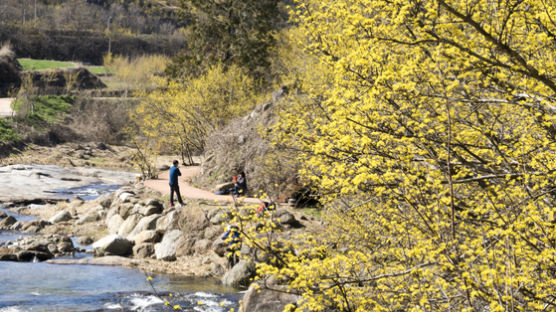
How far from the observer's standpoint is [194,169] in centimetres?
2555

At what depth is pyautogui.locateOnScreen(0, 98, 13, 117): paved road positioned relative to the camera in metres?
35.6

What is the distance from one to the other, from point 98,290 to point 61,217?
842cm

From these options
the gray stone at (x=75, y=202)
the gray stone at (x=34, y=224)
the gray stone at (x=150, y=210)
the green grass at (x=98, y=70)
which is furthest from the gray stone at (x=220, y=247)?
the green grass at (x=98, y=70)

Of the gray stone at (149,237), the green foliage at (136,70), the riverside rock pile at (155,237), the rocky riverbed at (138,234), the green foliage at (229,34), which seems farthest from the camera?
the green foliage at (136,70)

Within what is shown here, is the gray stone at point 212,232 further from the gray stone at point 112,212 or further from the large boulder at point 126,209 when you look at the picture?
the gray stone at point 112,212

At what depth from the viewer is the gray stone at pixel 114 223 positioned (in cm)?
1738

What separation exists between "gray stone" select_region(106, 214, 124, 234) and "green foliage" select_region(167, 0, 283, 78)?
16509 millimetres

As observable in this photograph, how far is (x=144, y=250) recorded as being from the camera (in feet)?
47.7

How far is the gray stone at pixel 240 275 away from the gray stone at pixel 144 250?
360 cm

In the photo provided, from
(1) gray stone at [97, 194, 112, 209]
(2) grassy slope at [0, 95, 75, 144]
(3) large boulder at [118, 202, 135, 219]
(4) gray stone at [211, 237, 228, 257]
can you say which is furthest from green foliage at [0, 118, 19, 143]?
(4) gray stone at [211, 237, 228, 257]

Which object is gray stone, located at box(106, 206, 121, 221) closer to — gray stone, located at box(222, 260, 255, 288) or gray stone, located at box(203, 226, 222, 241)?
gray stone, located at box(203, 226, 222, 241)

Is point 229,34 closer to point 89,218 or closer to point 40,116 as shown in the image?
point 40,116

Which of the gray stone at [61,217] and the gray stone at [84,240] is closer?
the gray stone at [84,240]

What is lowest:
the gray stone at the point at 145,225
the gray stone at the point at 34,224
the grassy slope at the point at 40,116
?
the gray stone at the point at 34,224
